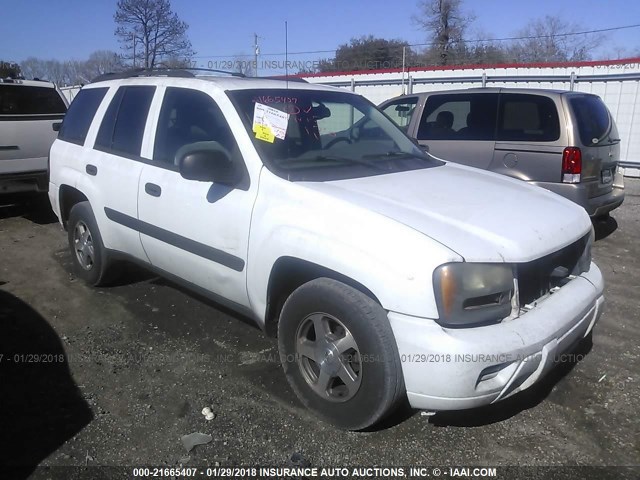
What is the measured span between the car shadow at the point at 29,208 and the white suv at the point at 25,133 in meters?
0.49

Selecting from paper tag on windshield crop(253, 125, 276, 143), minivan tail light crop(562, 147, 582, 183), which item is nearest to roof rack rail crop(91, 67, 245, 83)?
paper tag on windshield crop(253, 125, 276, 143)

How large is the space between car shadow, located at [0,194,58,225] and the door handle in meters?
4.54

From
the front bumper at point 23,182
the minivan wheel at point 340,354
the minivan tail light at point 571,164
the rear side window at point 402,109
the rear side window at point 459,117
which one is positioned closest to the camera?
the minivan wheel at point 340,354

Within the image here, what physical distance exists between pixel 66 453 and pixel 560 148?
5.52m

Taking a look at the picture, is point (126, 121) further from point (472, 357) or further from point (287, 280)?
point (472, 357)

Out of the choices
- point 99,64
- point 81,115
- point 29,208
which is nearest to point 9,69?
point 99,64

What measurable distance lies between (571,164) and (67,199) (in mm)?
5228

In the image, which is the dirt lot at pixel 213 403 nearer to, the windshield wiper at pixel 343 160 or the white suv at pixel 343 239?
the white suv at pixel 343 239

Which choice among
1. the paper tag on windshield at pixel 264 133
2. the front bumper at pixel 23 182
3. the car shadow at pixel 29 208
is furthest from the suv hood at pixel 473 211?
the car shadow at pixel 29 208

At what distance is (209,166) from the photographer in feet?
10.5

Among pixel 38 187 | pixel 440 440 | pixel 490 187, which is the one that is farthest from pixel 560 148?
pixel 38 187

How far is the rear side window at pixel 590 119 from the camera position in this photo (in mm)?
6125

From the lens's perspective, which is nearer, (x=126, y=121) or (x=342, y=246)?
(x=342, y=246)

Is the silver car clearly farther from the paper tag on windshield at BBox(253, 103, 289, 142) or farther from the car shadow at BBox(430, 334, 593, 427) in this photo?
the car shadow at BBox(430, 334, 593, 427)
